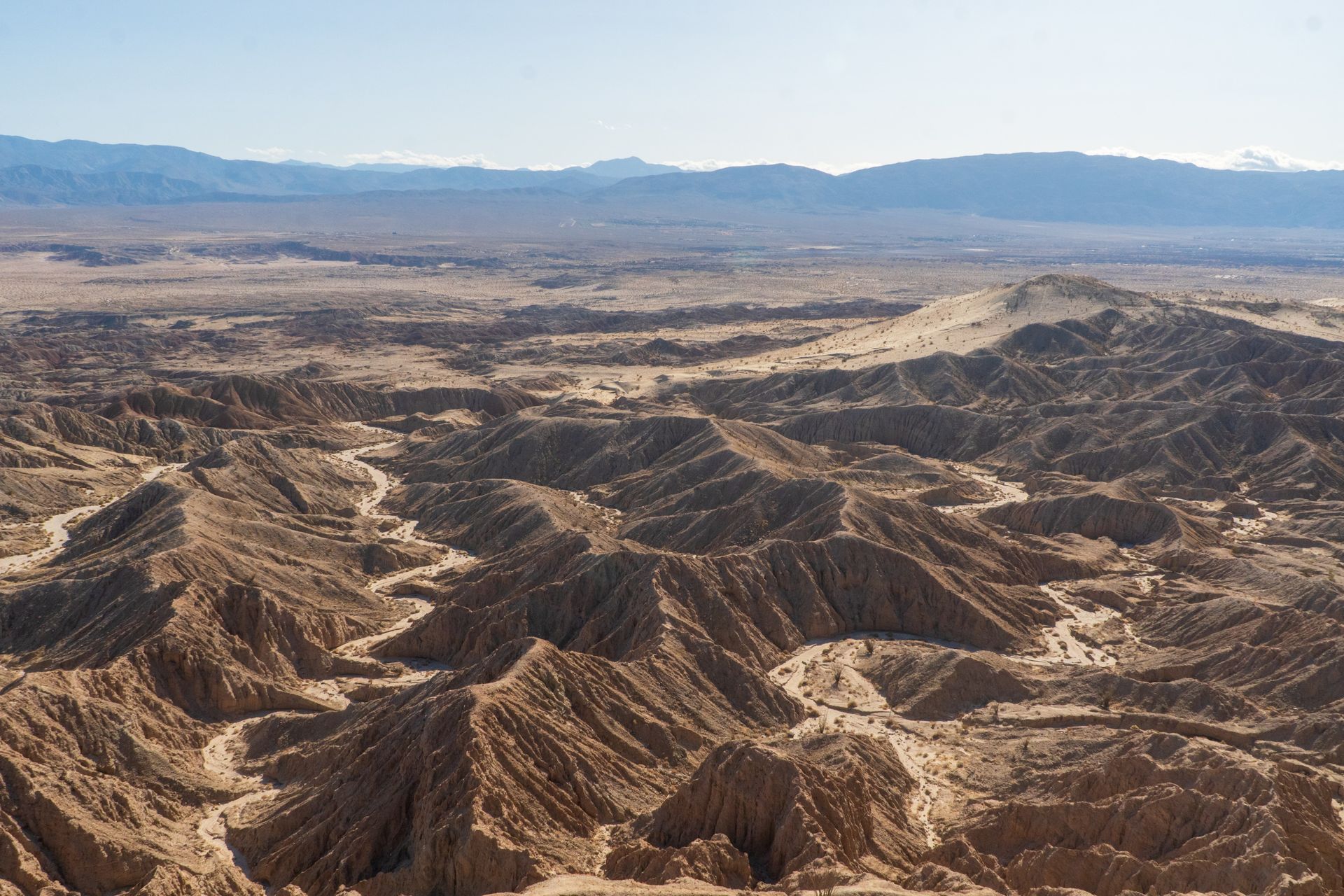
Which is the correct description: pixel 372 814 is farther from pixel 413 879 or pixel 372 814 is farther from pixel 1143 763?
pixel 1143 763

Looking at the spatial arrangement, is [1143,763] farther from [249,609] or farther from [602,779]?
[249,609]

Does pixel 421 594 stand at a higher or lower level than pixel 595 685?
lower

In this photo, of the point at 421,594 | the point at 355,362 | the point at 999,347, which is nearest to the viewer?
the point at 421,594

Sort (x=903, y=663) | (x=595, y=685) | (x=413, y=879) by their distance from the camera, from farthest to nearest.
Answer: (x=903, y=663) < (x=595, y=685) < (x=413, y=879)

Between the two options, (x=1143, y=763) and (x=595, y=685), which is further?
(x=595, y=685)

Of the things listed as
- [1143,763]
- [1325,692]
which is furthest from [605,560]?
[1325,692]

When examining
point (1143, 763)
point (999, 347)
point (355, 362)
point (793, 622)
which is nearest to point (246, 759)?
point (793, 622)
